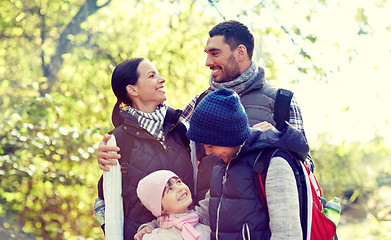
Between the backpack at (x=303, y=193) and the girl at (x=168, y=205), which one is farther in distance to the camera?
the girl at (x=168, y=205)

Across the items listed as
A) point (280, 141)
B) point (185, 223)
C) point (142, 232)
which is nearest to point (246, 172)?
point (280, 141)

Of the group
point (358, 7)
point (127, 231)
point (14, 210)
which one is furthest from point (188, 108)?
point (14, 210)

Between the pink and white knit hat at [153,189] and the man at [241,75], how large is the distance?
43cm

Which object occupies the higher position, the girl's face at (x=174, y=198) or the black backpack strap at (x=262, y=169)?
the black backpack strap at (x=262, y=169)

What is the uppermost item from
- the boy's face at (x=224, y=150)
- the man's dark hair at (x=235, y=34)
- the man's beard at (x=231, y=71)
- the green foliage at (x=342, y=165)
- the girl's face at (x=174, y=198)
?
the man's dark hair at (x=235, y=34)

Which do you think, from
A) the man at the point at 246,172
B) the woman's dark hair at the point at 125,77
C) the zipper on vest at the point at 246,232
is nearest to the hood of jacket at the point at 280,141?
the man at the point at 246,172

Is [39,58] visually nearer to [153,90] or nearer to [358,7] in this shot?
[358,7]

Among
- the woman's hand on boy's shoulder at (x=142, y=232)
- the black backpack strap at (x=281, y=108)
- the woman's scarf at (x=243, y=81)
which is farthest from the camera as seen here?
the woman's scarf at (x=243, y=81)

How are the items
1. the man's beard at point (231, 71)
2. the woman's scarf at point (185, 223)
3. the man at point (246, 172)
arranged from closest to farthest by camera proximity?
the man at point (246, 172)
the woman's scarf at point (185, 223)
the man's beard at point (231, 71)

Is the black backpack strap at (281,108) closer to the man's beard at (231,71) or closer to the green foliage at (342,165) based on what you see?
the man's beard at (231,71)

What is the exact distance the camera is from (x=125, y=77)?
9.39 feet

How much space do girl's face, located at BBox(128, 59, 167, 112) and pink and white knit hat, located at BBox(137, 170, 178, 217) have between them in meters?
0.57

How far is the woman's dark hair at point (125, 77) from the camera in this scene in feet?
9.35

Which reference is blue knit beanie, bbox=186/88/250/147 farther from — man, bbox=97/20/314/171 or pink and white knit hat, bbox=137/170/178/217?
man, bbox=97/20/314/171
